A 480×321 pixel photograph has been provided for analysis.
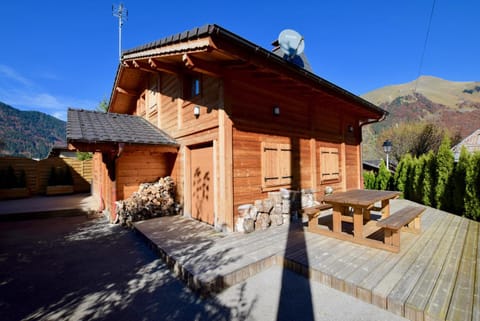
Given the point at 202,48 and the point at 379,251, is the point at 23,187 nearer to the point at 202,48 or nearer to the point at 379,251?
the point at 202,48

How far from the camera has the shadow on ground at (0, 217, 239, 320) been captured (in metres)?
2.29

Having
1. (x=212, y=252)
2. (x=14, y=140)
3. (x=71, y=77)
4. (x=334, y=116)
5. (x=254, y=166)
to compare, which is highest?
(x=71, y=77)

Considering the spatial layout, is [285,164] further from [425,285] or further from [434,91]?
[434,91]

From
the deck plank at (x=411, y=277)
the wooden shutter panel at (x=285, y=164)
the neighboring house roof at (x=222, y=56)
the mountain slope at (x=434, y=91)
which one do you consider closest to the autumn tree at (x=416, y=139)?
the neighboring house roof at (x=222, y=56)

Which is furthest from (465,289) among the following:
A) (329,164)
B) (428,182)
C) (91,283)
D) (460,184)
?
(428,182)

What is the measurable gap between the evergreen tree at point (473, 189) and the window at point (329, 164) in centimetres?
310

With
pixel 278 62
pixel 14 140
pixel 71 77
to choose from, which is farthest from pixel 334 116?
pixel 14 140

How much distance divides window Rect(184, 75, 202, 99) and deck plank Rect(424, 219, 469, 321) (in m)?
4.95

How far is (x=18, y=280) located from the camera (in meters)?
3.04

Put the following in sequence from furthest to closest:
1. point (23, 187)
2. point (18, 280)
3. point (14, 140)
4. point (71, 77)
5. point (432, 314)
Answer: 1. point (14, 140)
2. point (71, 77)
3. point (23, 187)
4. point (18, 280)
5. point (432, 314)

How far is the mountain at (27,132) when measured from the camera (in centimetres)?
3206

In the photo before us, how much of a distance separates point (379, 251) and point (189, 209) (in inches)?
164

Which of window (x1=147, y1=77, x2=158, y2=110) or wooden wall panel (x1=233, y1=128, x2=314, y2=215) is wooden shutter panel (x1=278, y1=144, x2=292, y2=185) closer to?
wooden wall panel (x1=233, y1=128, x2=314, y2=215)

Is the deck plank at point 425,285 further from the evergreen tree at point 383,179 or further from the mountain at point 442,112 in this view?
the mountain at point 442,112
